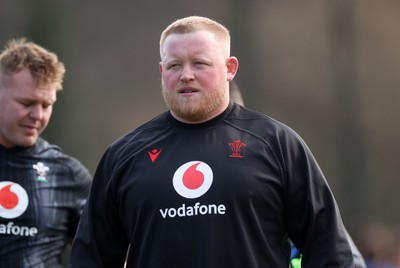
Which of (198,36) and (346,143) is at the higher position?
(198,36)

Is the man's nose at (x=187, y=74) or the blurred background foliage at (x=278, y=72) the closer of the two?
the man's nose at (x=187, y=74)

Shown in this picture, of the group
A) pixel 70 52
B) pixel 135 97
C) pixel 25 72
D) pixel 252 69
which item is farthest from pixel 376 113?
pixel 25 72

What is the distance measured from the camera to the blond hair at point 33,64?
5.20 meters

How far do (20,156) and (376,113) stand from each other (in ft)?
25.9

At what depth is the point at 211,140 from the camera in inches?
156

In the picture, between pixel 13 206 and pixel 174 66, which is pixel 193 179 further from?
pixel 13 206

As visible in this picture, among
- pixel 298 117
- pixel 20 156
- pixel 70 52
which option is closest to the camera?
pixel 20 156

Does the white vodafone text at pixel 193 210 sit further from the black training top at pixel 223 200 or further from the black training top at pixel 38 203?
the black training top at pixel 38 203

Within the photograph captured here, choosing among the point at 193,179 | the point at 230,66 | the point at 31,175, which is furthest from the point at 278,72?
the point at 193,179

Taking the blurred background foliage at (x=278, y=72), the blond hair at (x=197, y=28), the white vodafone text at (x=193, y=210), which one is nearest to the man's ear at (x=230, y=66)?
the blond hair at (x=197, y=28)

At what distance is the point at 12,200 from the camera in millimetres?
5016

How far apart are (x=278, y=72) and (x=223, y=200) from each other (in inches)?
324

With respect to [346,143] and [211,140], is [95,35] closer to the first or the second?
[346,143]

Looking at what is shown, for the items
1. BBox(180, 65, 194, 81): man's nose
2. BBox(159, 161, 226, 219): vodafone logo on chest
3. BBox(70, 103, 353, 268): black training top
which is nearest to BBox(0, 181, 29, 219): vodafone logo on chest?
BBox(70, 103, 353, 268): black training top
